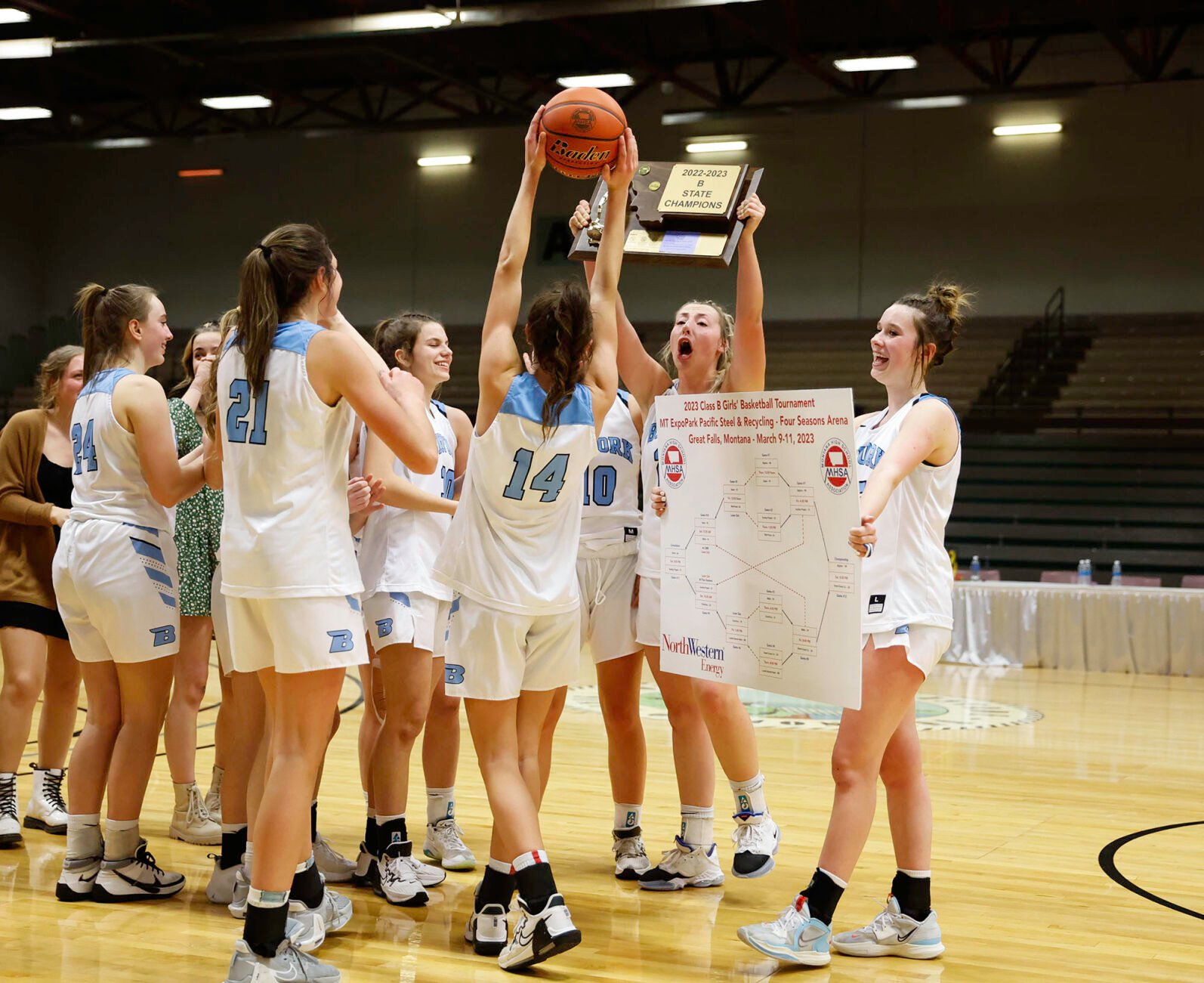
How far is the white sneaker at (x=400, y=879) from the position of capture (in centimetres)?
354

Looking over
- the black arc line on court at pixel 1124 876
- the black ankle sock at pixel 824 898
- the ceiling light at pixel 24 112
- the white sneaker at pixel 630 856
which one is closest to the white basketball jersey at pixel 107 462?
the white sneaker at pixel 630 856

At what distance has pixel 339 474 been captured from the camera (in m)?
2.92

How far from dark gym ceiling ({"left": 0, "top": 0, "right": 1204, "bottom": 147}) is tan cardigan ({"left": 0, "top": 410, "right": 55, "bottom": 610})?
26.8ft

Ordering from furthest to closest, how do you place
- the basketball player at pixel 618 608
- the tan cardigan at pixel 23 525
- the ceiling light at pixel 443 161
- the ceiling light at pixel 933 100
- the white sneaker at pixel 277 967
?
the ceiling light at pixel 443 161 → the ceiling light at pixel 933 100 → the tan cardigan at pixel 23 525 → the basketball player at pixel 618 608 → the white sneaker at pixel 277 967

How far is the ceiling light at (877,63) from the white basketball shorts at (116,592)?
11.2m

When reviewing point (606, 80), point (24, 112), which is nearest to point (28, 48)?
point (24, 112)

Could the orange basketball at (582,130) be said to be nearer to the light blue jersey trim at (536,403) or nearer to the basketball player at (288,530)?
the light blue jersey trim at (536,403)

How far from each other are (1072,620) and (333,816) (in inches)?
263

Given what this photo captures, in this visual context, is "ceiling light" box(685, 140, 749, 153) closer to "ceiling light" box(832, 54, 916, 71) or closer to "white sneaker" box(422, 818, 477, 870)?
"ceiling light" box(832, 54, 916, 71)

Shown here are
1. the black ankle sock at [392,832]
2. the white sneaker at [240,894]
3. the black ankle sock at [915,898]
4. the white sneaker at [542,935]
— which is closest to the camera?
the white sneaker at [542,935]

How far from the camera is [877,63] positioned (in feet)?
42.9

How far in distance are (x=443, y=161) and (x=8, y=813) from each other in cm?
1496

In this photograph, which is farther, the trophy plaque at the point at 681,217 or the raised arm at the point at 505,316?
the trophy plaque at the point at 681,217

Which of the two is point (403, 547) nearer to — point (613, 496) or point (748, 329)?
point (613, 496)
